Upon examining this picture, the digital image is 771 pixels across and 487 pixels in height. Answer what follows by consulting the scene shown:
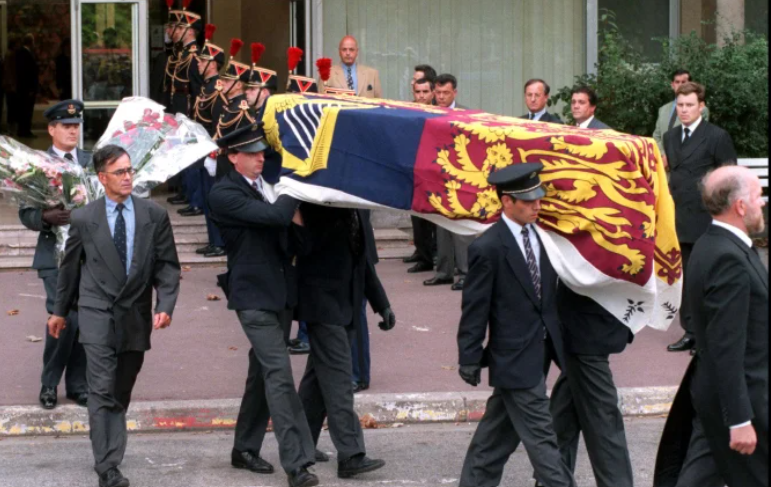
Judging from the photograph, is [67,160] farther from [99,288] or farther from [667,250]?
[667,250]

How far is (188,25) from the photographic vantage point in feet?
48.9

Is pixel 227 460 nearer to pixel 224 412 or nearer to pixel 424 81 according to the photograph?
pixel 224 412

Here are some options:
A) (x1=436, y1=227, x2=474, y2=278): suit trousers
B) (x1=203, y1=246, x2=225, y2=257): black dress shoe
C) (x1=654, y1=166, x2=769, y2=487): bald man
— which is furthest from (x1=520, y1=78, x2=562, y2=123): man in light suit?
(x1=654, y1=166, x2=769, y2=487): bald man

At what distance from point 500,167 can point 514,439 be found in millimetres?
1375

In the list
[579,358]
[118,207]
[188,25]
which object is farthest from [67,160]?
[188,25]

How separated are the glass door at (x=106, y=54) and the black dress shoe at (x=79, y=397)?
7.50m

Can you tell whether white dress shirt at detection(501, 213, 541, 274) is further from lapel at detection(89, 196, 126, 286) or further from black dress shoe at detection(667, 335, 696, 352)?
black dress shoe at detection(667, 335, 696, 352)

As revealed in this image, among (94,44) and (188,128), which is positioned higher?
(94,44)

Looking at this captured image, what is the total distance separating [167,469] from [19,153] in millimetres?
2218

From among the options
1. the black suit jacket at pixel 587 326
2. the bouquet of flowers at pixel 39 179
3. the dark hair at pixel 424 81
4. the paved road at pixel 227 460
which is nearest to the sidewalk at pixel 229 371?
the paved road at pixel 227 460

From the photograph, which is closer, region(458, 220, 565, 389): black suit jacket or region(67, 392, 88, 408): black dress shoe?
region(458, 220, 565, 389): black suit jacket

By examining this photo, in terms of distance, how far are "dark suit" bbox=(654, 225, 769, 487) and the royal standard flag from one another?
837mm

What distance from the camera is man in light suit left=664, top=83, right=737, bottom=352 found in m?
10.1

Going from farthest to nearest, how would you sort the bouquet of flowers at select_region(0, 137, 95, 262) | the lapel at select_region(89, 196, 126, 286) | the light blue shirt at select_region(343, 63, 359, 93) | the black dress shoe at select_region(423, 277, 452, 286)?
the light blue shirt at select_region(343, 63, 359, 93) → the black dress shoe at select_region(423, 277, 452, 286) → the bouquet of flowers at select_region(0, 137, 95, 262) → the lapel at select_region(89, 196, 126, 286)
